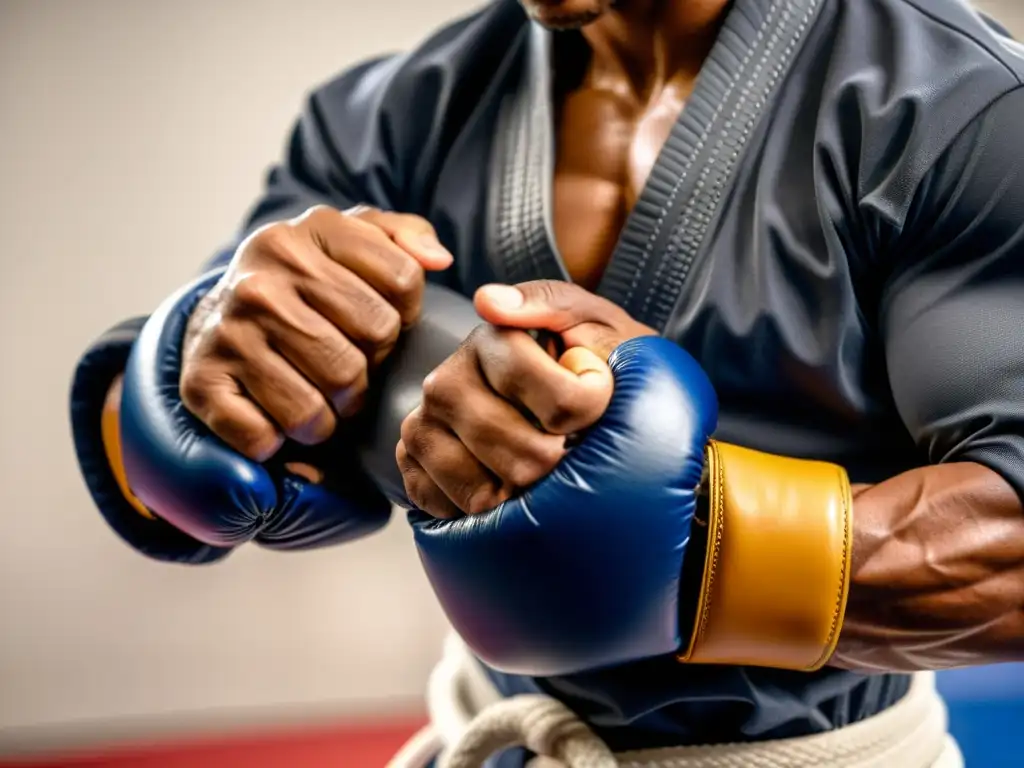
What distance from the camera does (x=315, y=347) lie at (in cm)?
65

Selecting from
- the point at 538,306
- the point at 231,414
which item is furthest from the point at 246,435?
the point at 538,306

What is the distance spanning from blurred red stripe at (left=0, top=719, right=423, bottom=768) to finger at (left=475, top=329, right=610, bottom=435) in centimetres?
127

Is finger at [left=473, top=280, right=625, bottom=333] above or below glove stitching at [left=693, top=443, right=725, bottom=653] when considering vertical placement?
above

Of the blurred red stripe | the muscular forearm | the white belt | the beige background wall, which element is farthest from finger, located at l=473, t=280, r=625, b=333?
the beige background wall

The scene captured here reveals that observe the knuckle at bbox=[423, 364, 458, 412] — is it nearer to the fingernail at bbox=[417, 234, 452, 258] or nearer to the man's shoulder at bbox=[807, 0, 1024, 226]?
the fingernail at bbox=[417, 234, 452, 258]

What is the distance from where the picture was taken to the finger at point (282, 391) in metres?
0.65

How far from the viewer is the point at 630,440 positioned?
0.53 metres

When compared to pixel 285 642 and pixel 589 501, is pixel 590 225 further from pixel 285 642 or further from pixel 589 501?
pixel 285 642

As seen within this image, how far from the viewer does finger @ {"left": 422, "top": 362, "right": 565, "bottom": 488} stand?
0.54 m

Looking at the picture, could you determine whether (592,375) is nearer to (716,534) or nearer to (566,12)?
(716,534)

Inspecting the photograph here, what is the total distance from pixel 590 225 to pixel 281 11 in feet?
4.28

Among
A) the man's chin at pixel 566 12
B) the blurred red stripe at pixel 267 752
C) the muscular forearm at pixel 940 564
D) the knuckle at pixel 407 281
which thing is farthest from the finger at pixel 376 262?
the blurred red stripe at pixel 267 752

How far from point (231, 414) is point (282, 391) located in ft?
0.13

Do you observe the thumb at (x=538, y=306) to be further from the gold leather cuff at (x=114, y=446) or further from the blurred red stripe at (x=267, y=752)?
the blurred red stripe at (x=267, y=752)
